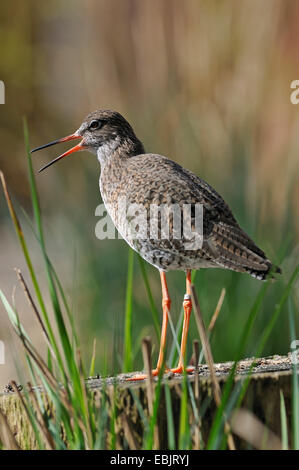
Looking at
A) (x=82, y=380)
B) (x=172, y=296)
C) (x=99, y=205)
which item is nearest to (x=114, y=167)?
(x=172, y=296)

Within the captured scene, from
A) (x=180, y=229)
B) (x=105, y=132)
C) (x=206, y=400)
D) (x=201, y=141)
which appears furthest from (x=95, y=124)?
(x=206, y=400)

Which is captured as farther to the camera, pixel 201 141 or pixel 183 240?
pixel 201 141

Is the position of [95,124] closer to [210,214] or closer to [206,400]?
[210,214]

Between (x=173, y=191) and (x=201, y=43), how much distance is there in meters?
1.96

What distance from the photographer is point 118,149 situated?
12.9 feet

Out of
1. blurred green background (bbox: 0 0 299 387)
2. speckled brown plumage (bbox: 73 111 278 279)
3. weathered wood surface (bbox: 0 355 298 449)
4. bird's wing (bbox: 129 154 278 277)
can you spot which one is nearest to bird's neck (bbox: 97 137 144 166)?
speckled brown plumage (bbox: 73 111 278 279)

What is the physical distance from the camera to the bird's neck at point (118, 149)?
3.90 m

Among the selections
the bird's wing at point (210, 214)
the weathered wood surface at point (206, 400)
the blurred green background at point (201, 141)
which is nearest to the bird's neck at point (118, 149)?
the bird's wing at point (210, 214)

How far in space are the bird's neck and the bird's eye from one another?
0.10 meters

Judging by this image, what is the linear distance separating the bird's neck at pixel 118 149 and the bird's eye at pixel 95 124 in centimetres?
10

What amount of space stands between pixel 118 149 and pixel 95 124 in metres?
0.18

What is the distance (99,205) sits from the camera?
5031 mm

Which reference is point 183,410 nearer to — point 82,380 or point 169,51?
point 82,380

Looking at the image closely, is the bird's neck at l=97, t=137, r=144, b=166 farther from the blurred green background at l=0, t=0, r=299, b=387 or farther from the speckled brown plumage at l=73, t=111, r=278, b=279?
the blurred green background at l=0, t=0, r=299, b=387
